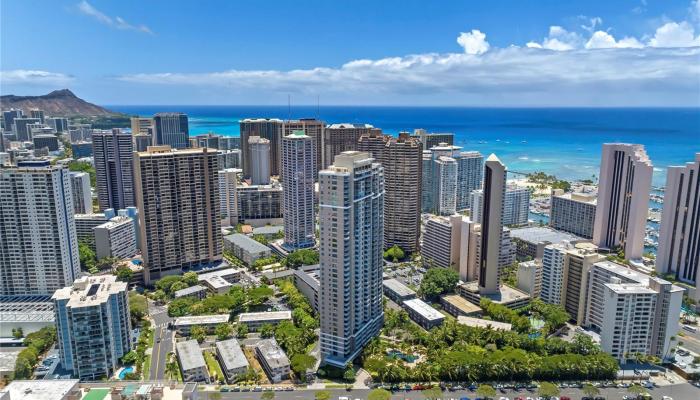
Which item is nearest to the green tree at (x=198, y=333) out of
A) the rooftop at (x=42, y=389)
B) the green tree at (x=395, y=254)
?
the rooftop at (x=42, y=389)

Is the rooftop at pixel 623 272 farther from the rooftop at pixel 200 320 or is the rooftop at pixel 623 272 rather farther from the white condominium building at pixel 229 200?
the white condominium building at pixel 229 200

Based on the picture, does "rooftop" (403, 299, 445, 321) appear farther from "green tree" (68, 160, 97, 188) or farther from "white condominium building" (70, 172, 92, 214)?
"green tree" (68, 160, 97, 188)

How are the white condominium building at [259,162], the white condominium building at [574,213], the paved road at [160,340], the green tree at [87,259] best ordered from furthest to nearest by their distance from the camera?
the white condominium building at [259,162], the white condominium building at [574,213], the green tree at [87,259], the paved road at [160,340]

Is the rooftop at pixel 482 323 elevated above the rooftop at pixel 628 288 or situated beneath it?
situated beneath

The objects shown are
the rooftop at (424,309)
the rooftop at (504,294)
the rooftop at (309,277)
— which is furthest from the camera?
the rooftop at (309,277)

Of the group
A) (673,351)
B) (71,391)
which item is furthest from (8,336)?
(673,351)

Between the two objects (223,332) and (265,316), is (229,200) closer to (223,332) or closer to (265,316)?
(265,316)

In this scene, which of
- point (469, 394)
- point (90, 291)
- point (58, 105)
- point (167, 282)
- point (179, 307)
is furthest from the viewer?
point (58, 105)

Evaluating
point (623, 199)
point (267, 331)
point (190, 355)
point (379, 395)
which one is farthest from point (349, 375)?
point (623, 199)
